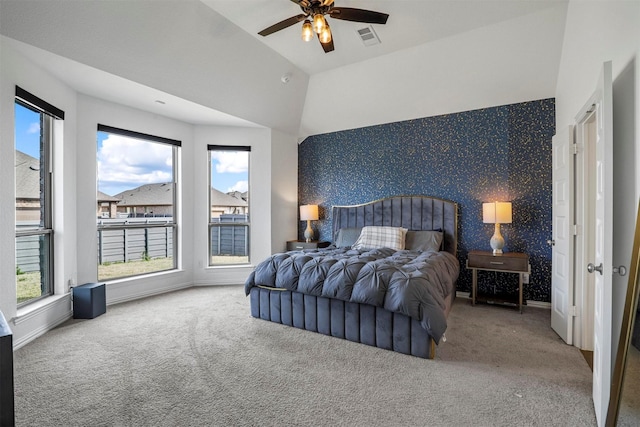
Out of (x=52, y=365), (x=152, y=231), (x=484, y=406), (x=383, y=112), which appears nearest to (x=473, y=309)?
(x=484, y=406)

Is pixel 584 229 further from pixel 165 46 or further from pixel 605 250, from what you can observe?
pixel 165 46

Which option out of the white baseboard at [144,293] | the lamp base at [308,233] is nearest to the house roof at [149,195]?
the white baseboard at [144,293]

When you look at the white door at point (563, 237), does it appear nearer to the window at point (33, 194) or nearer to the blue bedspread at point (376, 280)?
the blue bedspread at point (376, 280)

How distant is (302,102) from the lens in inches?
204

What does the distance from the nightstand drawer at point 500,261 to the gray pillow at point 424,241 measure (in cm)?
46

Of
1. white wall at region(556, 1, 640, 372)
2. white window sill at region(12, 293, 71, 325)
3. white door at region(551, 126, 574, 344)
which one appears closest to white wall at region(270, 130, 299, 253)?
white window sill at region(12, 293, 71, 325)

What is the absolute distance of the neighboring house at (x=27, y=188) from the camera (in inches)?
122

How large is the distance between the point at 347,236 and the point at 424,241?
1.21 meters

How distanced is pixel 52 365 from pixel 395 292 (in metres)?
2.81

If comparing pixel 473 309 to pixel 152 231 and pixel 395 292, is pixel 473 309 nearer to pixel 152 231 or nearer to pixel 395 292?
pixel 395 292

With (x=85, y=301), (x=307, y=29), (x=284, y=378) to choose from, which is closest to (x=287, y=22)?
(x=307, y=29)

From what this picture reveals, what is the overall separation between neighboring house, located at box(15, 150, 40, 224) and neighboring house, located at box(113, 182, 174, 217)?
1.09 meters

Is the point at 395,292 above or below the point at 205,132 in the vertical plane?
below

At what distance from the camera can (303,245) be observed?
5453 mm
